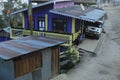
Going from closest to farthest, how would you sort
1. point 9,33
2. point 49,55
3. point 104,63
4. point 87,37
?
point 49,55 < point 104,63 < point 9,33 < point 87,37

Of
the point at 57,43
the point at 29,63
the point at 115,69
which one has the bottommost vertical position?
the point at 115,69

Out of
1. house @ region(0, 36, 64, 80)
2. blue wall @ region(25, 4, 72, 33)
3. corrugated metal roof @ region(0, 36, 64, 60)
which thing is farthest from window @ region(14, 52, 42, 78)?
blue wall @ region(25, 4, 72, 33)

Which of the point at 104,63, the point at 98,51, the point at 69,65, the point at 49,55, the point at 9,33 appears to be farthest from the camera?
the point at 9,33

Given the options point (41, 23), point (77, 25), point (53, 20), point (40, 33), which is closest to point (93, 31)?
point (77, 25)

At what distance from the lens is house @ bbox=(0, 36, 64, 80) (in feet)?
43.6

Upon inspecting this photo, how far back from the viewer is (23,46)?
1455 centimetres

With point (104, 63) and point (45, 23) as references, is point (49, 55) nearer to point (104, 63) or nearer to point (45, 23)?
point (104, 63)

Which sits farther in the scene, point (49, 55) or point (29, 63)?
point (49, 55)

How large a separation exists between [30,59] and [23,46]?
98cm

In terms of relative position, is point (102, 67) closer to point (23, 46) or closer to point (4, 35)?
point (23, 46)

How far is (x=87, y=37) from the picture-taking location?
26.9 meters

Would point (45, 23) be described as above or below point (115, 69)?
above

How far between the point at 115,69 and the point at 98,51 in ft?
15.1

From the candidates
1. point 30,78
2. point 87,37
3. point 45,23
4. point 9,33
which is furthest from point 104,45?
point 30,78
